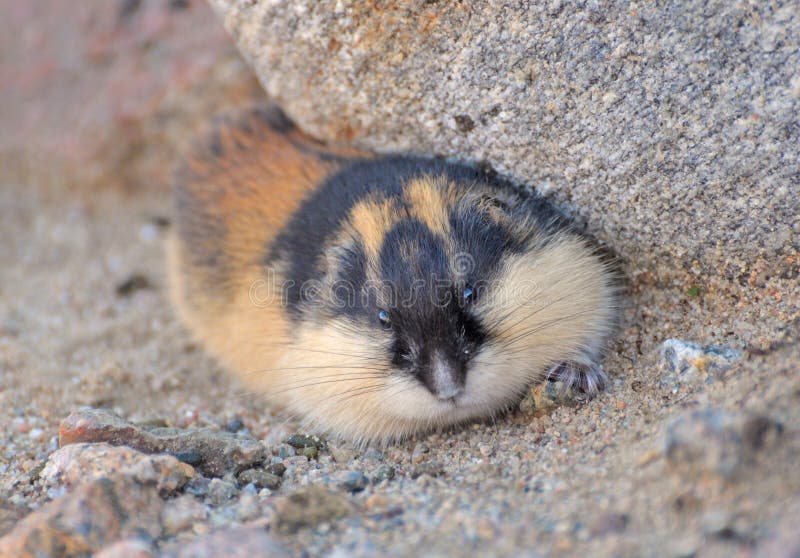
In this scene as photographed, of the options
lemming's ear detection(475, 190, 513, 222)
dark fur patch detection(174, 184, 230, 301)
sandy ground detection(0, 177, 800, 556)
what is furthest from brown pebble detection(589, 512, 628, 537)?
dark fur patch detection(174, 184, 230, 301)

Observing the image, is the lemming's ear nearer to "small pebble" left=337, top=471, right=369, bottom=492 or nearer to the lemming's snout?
the lemming's snout

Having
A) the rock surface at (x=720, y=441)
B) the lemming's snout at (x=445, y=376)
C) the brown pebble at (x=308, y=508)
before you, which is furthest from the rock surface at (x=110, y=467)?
the rock surface at (x=720, y=441)

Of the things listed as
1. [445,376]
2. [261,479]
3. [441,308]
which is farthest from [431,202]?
[261,479]

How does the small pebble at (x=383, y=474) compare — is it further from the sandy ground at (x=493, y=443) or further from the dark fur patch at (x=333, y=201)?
the dark fur patch at (x=333, y=201)

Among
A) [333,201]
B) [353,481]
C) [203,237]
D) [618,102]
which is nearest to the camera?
[353,481]

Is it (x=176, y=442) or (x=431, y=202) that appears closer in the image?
(x=176, y=442)

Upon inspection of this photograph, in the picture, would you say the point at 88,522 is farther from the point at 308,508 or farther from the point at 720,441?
the point at 720,441
